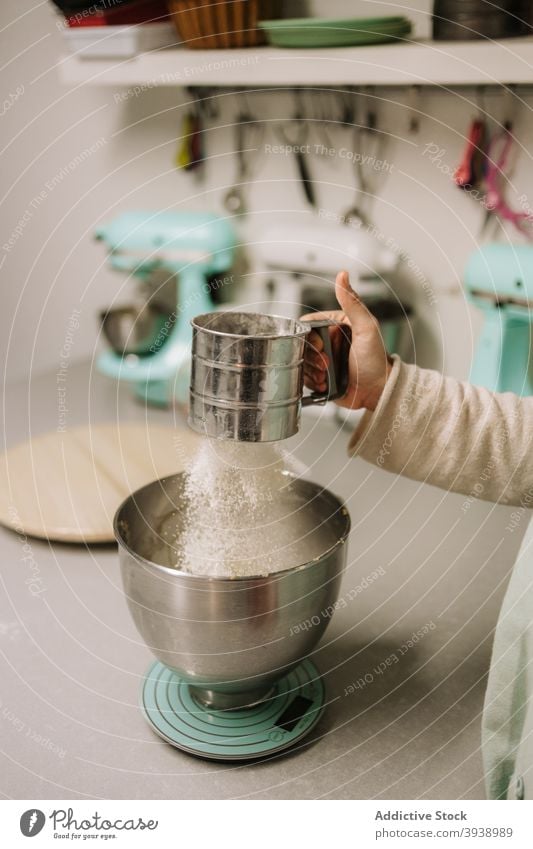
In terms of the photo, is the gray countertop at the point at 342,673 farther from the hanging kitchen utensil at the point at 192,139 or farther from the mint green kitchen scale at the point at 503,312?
the hanging kitchen utensil at the point at 192,139

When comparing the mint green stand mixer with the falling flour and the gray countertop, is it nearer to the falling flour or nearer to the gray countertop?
the gray countertop

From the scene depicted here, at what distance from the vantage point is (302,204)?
38.7 inches

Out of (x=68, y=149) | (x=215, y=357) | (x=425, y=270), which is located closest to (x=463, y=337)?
(x=425, y=270)

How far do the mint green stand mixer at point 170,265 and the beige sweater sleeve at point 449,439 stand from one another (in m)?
0.42

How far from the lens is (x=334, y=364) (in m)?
0.56

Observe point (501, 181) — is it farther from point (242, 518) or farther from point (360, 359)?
point (242, 518)

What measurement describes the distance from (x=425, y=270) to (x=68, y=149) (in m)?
0.59

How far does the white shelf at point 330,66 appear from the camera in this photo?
63 centimetres

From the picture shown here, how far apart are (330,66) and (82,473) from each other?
45 centimetres

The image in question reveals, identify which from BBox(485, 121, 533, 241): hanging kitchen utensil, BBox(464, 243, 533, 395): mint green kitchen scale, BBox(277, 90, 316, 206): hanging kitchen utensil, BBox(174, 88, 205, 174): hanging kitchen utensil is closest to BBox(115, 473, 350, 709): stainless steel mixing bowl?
BBox(464, 243, 533, 395): mint green kitchen scale

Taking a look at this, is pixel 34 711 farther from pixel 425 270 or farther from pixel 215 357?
pixel 425 270

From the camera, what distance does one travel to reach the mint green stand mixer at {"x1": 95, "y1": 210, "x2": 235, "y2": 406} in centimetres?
93

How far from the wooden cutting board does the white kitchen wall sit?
34 centimetres

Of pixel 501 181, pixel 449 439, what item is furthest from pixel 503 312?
pixel 449 439
